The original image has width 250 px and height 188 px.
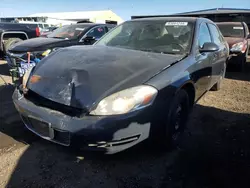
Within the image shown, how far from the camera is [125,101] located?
2.36 m

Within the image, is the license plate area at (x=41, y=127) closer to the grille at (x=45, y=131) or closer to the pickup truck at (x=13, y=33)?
the grille at (x=45, y=131)

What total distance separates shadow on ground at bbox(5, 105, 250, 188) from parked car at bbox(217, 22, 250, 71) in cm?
499

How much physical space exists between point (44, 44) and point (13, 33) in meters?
2.88

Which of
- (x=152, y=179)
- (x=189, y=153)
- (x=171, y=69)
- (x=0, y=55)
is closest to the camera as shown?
(x=152, y=179)

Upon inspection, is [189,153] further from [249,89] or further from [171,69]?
[249,89]

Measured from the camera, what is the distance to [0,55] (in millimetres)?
9227

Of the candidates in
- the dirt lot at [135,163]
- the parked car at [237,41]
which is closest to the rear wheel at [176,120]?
the dirt lot at [135,163]

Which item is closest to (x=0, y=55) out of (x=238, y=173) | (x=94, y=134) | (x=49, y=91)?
(x=49, y=91)

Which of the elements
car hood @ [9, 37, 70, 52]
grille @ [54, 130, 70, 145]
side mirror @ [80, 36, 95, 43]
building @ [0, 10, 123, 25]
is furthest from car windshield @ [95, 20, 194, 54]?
building @ [0, 10, 123, 25]

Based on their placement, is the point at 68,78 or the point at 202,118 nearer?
the point at 68,78

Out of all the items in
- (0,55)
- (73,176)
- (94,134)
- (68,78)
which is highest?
(68,78)

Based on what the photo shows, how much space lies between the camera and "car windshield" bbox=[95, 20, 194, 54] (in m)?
3.44

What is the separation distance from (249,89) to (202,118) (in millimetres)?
2557

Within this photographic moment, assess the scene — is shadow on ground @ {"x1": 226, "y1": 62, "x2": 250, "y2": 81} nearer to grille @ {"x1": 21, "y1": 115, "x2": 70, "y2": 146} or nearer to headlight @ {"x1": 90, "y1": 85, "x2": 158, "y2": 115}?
headlight @ {"x1": 90, "y1": 85, "x2": 158, "y2": 115}
